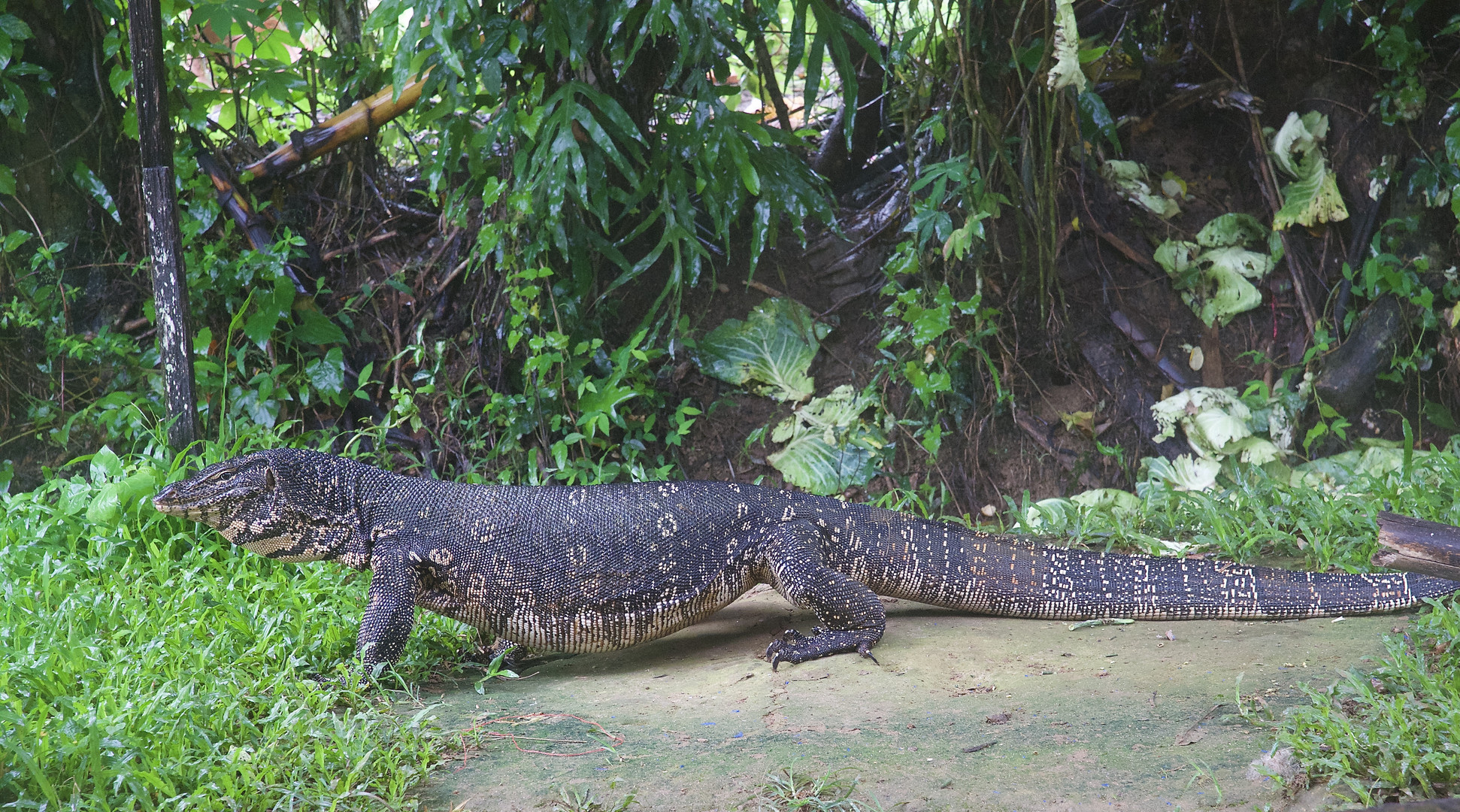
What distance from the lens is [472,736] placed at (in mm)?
3248

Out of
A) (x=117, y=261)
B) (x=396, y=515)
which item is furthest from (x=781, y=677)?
(x=117, y=261)

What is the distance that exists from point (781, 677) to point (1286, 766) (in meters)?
1.82

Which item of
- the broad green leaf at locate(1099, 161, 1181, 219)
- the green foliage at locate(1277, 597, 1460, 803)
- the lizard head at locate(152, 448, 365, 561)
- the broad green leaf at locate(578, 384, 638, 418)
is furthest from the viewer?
the broad green leaf at locate(1099, 161, 1181, 219)

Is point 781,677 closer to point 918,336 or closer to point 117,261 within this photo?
point 918,336

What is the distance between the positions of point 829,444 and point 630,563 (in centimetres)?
280

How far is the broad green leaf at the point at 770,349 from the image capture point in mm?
6980

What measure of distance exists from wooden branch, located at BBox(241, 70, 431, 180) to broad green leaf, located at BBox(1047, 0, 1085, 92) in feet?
14.2

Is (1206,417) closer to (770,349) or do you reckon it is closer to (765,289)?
(770,349)

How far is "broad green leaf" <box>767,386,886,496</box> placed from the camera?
21.7 ft

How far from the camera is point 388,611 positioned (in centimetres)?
395

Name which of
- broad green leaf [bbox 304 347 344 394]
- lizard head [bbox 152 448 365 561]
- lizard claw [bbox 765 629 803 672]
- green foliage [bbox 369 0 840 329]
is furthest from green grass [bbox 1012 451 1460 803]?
broad green leaf [bbox 304 347 344 394]

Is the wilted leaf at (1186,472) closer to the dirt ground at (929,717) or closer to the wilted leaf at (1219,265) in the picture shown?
the wilted leaf at (1219,265)

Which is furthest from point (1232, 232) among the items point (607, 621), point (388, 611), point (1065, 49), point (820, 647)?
point (388, 611)

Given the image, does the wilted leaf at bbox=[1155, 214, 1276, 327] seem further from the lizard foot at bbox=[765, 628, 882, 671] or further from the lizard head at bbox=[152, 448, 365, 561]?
the lizard head at bbox=[152, 448, 365, 561]
